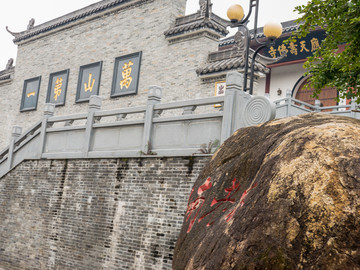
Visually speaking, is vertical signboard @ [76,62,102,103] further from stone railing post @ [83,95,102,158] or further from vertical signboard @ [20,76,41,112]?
stone railing post @ [83,95,102,158]

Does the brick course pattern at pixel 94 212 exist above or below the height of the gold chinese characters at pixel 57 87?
below

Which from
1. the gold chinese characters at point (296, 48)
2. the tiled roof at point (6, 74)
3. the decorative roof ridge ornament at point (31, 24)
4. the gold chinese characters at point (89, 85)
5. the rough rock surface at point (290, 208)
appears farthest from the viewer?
the tiled roof at point (6, 74)

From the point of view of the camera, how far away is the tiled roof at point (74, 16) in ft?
52.0

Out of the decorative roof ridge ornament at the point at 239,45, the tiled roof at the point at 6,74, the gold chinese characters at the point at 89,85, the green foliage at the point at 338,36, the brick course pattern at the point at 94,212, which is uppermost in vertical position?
the tiled roof at the point at 6,74

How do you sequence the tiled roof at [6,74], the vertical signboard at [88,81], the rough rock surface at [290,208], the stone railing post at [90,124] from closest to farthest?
the rough rock surface at [290,208] → the stone railing post at [90,124] → the vertical signboard at [88,81] → the tiled roof at [6,74]

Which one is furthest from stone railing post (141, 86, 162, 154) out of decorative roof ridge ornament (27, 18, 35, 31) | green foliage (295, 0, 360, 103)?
decorative roof ridge ornament (27, 18, 35, 31)

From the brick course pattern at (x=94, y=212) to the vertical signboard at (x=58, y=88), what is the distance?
5.18 m

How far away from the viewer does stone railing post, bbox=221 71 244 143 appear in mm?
7844

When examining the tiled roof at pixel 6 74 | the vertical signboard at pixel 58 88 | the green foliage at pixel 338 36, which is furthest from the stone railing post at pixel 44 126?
the tiled roof at pixel 6 74

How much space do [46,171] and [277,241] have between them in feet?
30.3

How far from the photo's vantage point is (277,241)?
3035 millimetres

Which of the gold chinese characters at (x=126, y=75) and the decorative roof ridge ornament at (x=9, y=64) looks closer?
the gold chinese characters at (x=126, y=75)

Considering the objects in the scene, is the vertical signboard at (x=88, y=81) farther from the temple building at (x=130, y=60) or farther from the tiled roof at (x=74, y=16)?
the tiled roof at (x=74, y=16)

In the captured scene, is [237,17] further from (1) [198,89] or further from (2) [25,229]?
(2) [25,229]
